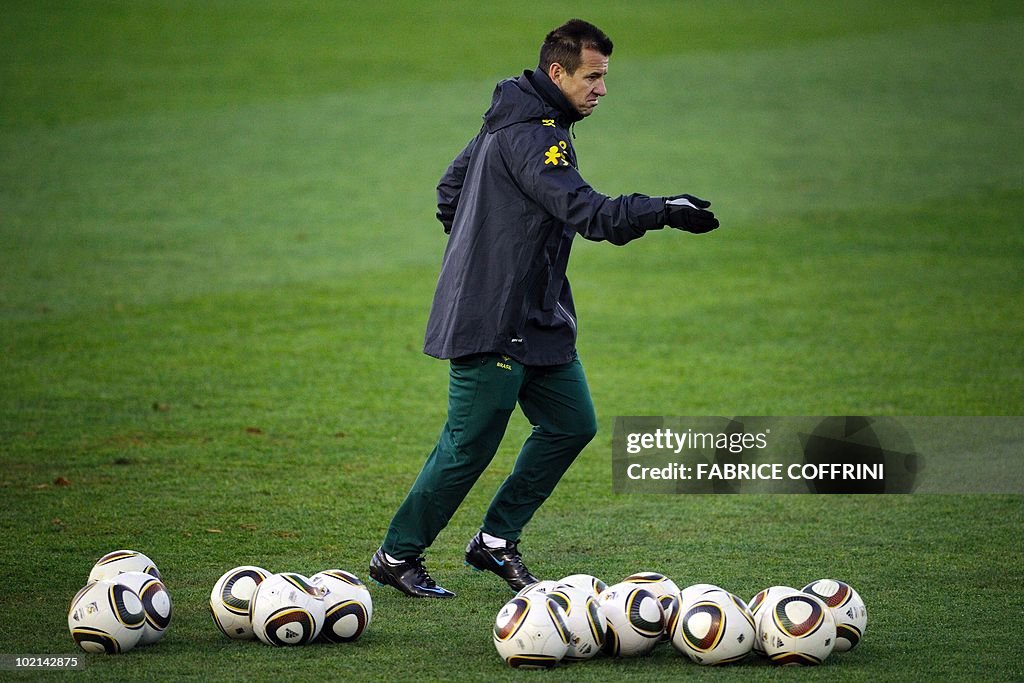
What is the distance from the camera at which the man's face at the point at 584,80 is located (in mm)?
6113

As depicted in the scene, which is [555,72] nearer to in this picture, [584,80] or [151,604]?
[584,80]

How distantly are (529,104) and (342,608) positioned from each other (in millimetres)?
2259

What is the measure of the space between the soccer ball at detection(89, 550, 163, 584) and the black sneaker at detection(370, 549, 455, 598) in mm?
995

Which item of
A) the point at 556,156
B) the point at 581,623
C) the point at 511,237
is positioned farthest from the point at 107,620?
the point at 556,156

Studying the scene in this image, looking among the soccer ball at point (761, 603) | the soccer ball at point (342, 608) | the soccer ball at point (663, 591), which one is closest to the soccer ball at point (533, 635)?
the soccer ball at point (663, 591)

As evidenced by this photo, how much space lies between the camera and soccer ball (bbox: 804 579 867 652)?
17.9 ft

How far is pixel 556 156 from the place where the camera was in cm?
593

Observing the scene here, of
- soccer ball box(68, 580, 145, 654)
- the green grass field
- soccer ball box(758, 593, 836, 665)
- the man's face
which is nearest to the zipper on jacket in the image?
the man's face

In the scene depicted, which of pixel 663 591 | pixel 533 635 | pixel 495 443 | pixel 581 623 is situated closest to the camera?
pixel 533 635

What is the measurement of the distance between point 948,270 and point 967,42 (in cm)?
1578

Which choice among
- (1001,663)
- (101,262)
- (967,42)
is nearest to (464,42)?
(967,42)

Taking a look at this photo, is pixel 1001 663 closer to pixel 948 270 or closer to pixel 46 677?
pixel 46 677

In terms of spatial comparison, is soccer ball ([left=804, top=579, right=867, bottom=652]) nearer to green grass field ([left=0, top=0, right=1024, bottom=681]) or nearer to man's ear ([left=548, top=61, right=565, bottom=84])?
green grass field ([left=0, top=0, right=1024, bottom=681])

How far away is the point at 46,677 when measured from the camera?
5.10m
